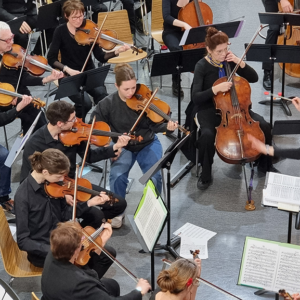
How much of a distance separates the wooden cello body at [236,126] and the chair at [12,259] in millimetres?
1838

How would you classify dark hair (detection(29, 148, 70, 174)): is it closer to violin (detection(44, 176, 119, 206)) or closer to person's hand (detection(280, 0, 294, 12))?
violin (detection(44, 176, 119, 206))

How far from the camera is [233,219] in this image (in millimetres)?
4406

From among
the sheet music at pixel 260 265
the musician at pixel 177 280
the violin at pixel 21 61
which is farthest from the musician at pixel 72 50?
the musician at pixel 177 280

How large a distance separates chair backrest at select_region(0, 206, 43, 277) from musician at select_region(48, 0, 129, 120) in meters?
2.12

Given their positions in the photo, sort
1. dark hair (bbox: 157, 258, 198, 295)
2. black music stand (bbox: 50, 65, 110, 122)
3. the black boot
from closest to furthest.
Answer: dark hair (bbox: 157, 258, 198, 295) < black music stand (bbox: 50, 65, 110, 122) < the black boot

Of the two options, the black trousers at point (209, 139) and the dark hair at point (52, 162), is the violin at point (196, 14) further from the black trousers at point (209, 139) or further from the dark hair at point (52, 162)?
the dark hair at point (52, 162)

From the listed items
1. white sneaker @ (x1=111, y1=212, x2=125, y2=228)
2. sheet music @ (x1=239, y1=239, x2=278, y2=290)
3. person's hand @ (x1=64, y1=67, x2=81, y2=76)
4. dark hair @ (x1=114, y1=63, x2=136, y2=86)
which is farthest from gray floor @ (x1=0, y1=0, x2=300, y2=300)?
dark hair @ (x1=114, y1=63, x2=136, y2=86)

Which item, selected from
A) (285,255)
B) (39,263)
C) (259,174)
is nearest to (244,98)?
(259,174)

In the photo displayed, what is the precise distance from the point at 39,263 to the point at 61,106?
1.14 meters

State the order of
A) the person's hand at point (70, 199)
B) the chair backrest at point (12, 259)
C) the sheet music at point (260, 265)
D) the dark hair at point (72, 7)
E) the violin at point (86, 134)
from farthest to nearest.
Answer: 1. the dark hair at point (72, 7)
2. the violin at point (86, 134)
3. the person's hand at point (70, 199)
4. the chair backrest at point (12, 259)
5. the sheet music at point (260, 265)

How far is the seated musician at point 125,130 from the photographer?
14.2 feet

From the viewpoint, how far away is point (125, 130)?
4402 millimetres

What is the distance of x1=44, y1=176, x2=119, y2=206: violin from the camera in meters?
3.44

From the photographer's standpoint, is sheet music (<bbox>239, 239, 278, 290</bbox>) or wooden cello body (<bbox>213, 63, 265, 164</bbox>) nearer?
sheet music (<bbox>239, 239, 278, 290</bbox>)
